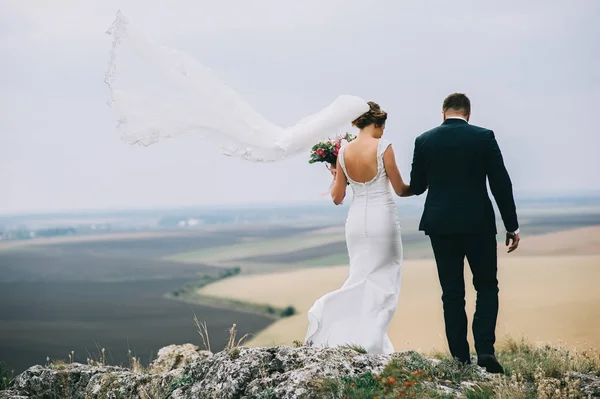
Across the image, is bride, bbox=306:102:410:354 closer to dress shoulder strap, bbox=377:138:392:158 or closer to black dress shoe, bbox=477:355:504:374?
dress shoulder strap, bbox=377:138:392:158

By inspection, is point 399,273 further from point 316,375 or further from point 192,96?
point 192,96

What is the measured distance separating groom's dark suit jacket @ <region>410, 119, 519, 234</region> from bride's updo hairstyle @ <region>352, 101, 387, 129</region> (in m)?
0.88

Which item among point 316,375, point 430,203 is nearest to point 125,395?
point 316,375

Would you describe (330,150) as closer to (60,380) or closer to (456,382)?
(456,382)

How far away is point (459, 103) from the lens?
22.9 ft

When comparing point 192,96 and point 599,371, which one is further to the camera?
point 192,96

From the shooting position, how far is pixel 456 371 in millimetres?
6742

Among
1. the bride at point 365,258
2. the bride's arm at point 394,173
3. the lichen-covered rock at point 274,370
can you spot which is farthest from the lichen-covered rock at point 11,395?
the bride's arm at point 394,173

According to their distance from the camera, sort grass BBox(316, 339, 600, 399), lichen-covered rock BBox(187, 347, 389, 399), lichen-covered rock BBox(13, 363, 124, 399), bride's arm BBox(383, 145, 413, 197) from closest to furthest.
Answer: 1. grass BBox(316, 339, 600, 399)
2. lichen-covered rock BBox(187, 347, 389, 399)
3. bride's arm BBox(383, 145, 413, 197)
4. lichen-covered rock BBox(13, 363, 124, 399)

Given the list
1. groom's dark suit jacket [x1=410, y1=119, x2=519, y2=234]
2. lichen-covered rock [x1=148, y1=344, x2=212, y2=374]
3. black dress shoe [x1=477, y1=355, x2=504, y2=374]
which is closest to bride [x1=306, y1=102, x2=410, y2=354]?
groom's dark suit jacket [x1=410, y1=119, x2=519, y2=234]

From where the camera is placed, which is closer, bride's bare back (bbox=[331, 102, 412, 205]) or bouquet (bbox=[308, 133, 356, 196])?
bride's bare back (bbox=[331, 102, 412, 205])

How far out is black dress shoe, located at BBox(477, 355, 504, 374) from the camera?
267 inches

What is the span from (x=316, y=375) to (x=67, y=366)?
11.5ft

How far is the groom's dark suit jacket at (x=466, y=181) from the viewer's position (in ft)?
21.9
